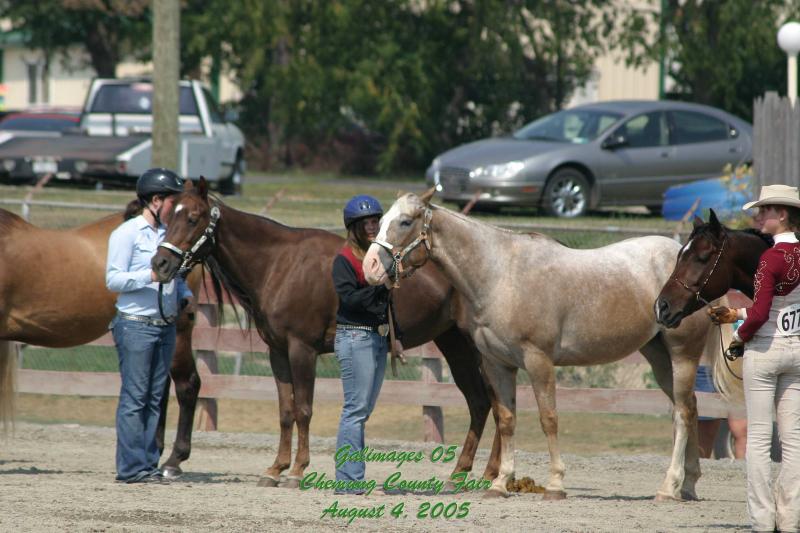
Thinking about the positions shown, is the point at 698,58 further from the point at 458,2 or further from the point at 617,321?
the point at 617,321

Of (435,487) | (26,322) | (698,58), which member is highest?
(698,58)

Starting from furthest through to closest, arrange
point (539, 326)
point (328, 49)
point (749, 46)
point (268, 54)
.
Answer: point (268, 54) < point (328, 49) < point (749, 46) < point (539, 326)

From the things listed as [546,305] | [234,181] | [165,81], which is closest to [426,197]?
[546,305]

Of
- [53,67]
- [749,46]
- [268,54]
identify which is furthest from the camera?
[53,67]

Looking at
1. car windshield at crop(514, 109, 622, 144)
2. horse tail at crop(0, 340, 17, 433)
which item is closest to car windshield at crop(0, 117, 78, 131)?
car windshield at crop(514, 109, 622, 144)

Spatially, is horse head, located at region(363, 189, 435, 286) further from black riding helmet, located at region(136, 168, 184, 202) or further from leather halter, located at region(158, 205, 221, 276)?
black riding helmet, located at region(136, 168, 184, 202)

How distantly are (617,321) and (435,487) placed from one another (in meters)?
1.64

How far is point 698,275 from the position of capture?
7352 millimetres

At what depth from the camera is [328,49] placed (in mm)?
32062

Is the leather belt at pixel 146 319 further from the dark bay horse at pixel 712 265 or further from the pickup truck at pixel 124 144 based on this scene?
the pickup truck at pixel 124 144

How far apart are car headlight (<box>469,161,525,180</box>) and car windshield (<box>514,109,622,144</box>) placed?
1.24m

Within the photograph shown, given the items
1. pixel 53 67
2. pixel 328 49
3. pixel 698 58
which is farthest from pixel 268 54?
pixel 53 67

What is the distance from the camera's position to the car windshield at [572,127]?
19.3 metres

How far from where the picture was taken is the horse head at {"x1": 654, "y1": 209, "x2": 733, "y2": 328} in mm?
7289
